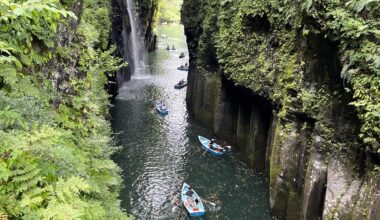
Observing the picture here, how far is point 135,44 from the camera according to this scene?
5231 centimetres

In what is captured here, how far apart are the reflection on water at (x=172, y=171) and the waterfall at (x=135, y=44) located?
52.1 feet

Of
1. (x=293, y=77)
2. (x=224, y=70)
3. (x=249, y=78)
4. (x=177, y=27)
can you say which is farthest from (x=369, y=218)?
(x=177, y=27)

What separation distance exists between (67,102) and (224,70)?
58.5ft

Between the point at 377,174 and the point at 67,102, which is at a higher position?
the point at 67,102

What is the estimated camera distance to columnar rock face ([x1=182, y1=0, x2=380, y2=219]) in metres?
13.0

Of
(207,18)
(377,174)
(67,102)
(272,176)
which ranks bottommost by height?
(272,176)

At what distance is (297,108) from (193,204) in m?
Result: 7.49

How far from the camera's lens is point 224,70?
2575 centimetres

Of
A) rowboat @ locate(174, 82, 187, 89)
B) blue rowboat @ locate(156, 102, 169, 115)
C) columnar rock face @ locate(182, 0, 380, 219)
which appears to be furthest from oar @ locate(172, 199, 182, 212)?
rowboat @ locate(174, 82, 187, 89)

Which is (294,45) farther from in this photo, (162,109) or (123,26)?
(123,26)

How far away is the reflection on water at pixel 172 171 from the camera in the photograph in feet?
60.5

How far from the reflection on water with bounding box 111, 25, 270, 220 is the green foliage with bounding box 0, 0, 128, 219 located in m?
8.78

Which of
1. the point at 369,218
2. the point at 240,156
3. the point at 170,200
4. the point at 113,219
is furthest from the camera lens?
the point at 240,156

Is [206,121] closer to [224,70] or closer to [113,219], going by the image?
[224,70]
